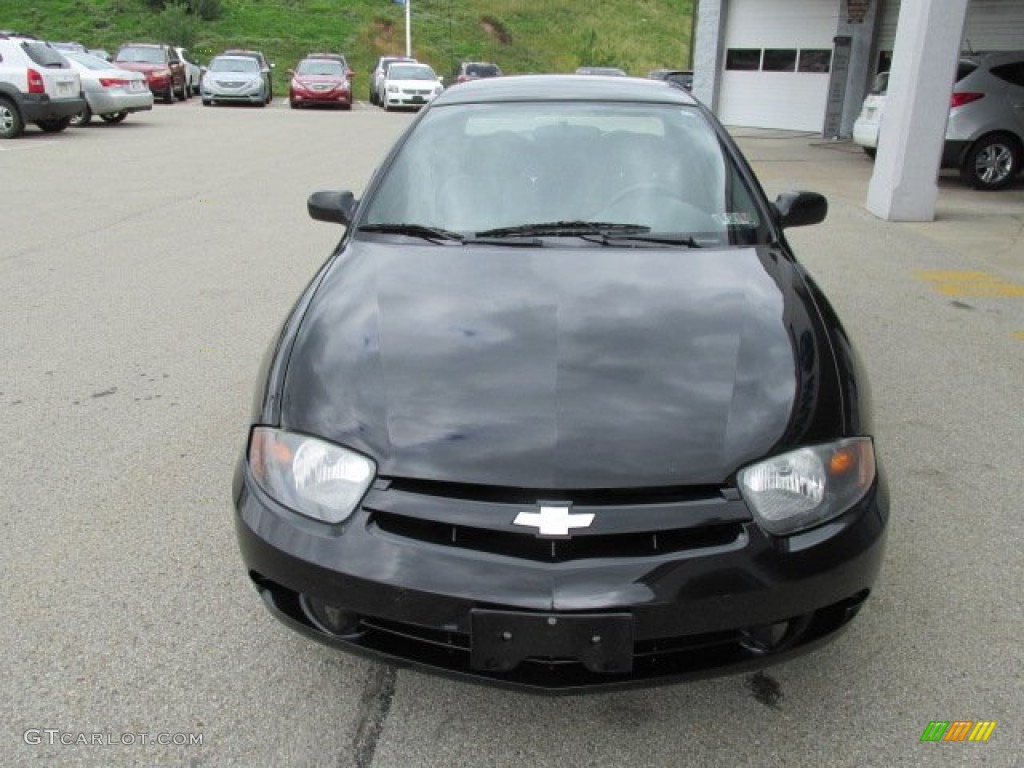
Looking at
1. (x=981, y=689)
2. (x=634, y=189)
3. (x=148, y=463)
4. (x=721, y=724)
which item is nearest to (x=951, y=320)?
(x=634, y=189)

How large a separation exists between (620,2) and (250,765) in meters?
60.7

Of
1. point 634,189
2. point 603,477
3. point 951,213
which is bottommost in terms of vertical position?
point 951,213

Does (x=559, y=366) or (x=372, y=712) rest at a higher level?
(x=559, y=366)

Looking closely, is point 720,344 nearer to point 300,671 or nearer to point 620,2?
point 300,671

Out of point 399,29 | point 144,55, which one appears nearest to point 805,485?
point 144,55

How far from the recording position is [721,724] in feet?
7.55

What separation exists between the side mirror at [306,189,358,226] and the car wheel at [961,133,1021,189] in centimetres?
1088

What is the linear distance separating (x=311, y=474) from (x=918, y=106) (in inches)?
365

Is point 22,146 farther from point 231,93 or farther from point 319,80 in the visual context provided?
point 319,80

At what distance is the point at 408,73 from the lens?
27078mm

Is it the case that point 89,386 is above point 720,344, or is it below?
below

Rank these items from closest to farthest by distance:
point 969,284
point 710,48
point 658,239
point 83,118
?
point 658,239 → point 969,284 → point 83,118 → point 710,48

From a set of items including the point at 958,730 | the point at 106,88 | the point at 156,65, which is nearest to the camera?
the point at 958,730

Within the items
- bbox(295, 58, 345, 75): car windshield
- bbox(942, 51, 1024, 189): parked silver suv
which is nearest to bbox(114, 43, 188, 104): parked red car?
bbox(295, 58, 345, 75): car windshield
